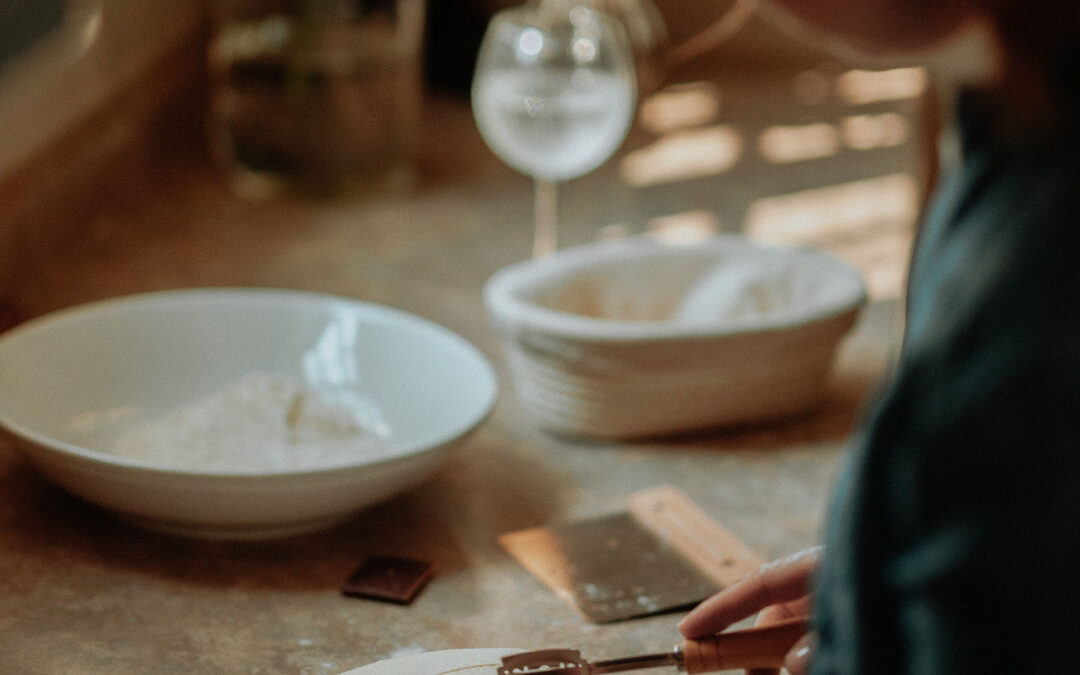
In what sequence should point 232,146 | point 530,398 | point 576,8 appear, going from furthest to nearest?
point 232,146, point 576,8, point 530,398

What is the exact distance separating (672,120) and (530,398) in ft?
3.29

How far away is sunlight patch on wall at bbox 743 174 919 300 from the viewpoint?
129 centimetres

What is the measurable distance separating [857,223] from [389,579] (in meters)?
0.90

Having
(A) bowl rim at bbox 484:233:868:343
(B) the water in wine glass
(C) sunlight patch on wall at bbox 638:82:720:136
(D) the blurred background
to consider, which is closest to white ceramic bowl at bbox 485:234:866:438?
(A) bowl rim at bbox 484:233:868:343

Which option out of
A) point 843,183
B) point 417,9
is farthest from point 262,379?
point 843,183

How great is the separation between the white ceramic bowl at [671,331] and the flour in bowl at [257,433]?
0.46 feet

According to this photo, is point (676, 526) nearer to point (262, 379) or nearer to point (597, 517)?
point (597, 517)

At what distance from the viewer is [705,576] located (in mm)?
704

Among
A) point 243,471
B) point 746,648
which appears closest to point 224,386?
point 243,471

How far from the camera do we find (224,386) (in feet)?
2.87

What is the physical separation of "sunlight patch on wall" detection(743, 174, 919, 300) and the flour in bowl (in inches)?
23.9

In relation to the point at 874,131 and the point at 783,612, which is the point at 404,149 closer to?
the point at 874,131

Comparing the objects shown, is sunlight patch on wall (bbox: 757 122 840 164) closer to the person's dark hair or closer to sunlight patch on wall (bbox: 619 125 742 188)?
sunlight patch on wall (bbox: 619 125 742 188)

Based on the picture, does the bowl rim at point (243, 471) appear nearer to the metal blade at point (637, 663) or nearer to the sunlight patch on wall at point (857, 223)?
the metal blade at point (637, 663)
